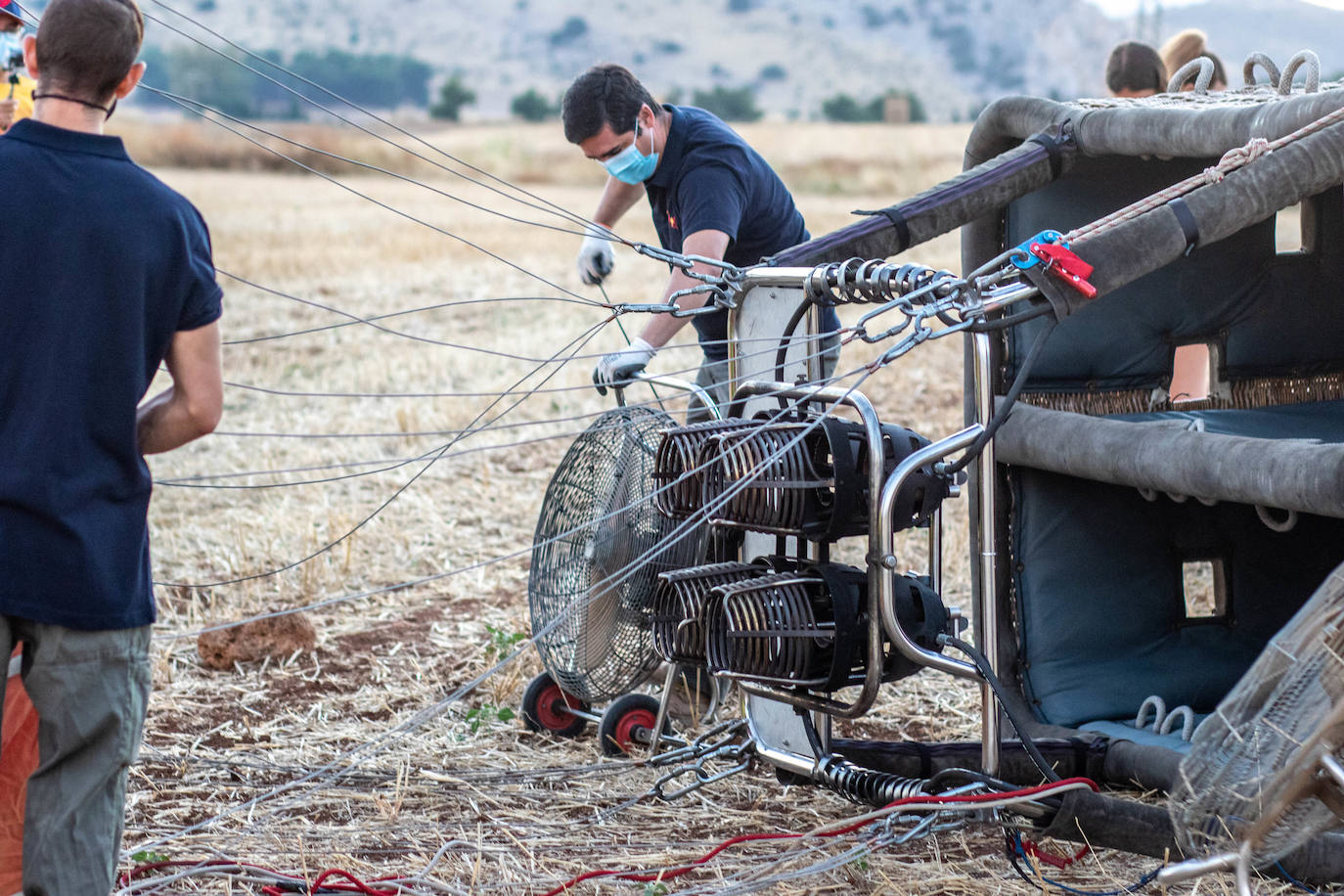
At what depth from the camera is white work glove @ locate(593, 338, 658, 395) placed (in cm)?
416

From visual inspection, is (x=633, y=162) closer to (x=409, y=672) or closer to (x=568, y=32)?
(x=409, y=672)

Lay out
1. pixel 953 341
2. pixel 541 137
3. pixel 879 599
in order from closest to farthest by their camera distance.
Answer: pixel 879 599 → pixel 953 341 → pixel 541 137

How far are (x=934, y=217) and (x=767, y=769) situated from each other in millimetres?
1611

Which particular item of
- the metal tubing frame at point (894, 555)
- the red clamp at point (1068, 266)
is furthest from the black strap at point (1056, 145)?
the metal tubing frame at point (894, 555)

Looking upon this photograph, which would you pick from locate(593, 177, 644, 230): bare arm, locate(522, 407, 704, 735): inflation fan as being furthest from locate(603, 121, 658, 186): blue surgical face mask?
locate(522, 407, 704, 735): inflation fan

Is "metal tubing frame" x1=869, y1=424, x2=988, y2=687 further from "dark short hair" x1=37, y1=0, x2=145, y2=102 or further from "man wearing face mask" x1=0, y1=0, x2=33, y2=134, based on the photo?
"man wearing face mask" x1=0, y1=0, x2=33, y2=134

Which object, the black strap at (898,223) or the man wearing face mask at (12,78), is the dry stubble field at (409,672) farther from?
the man wearing face mask at (12,78)

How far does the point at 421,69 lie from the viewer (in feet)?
370

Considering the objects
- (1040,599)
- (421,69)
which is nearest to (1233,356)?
(1040,599)

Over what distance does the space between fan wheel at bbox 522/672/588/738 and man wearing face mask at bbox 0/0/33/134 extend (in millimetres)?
2454

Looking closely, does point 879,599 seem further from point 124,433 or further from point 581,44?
point 581,44

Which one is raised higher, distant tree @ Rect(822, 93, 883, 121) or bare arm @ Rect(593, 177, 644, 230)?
distant tree @ Rect(822, 93, 883, 121)

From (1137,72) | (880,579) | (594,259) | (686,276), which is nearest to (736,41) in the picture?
(1137,72)

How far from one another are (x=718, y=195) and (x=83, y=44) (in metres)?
2.41
